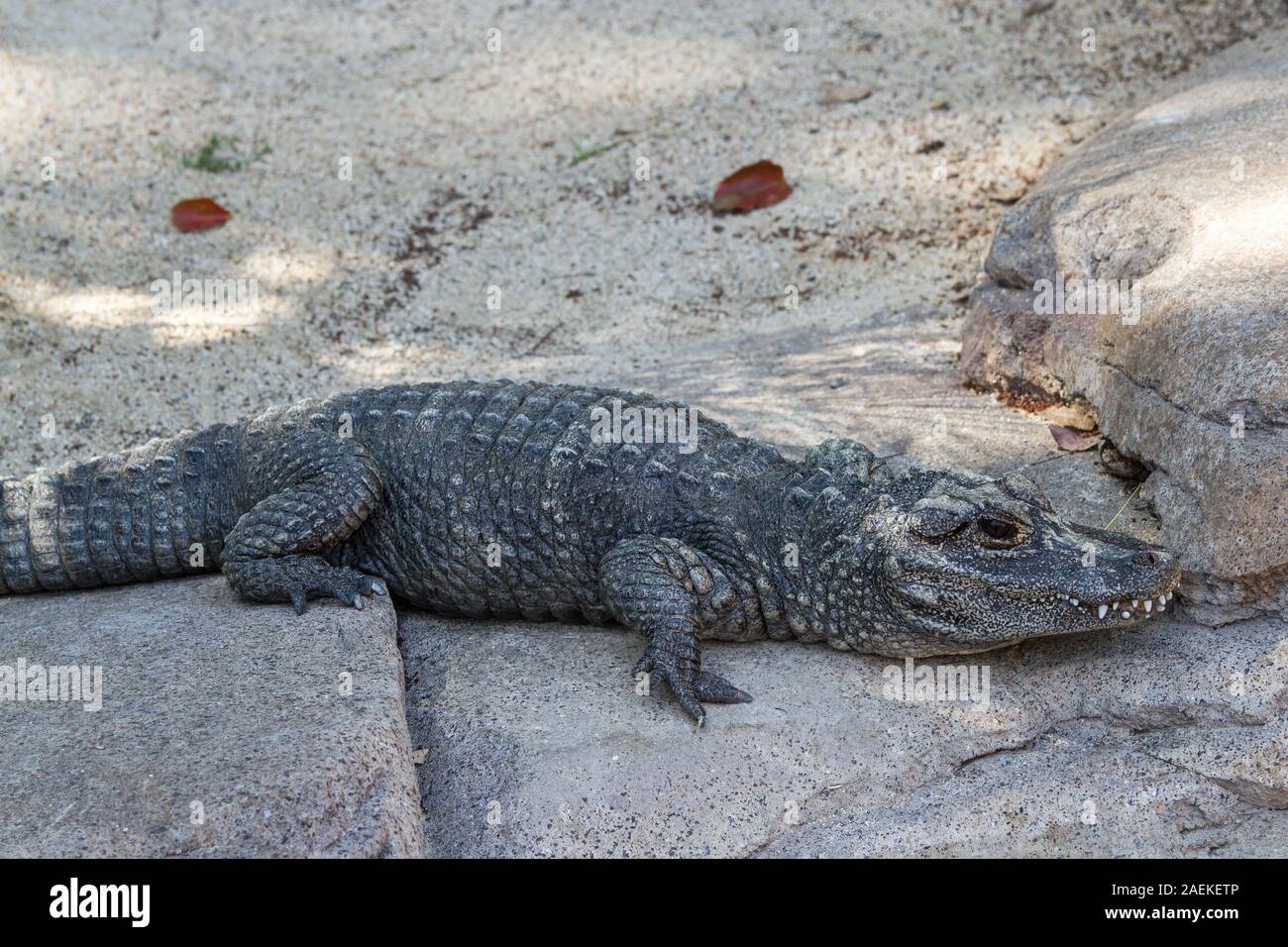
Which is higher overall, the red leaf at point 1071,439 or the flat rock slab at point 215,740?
the red leaf at point 1071,439

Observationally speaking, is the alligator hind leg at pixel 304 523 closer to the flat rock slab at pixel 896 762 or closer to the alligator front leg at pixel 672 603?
the flat rock slab at pixel 896 762

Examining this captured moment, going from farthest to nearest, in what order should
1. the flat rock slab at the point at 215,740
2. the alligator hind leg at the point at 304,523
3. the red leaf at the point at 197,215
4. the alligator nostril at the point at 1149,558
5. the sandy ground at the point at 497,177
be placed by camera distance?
the red leaf at the point at 197,215, the sandy ground at the point at 497,177, the alligator hind leg at the point at 304,523, the alligator nostril at the point at 1149,558, the flat rock slab at the point at 215,740

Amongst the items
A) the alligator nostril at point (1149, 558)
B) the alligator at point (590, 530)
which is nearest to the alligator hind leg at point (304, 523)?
the alligator at point (590, 530)

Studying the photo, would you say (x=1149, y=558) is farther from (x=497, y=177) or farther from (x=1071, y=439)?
(x=497, y=177)

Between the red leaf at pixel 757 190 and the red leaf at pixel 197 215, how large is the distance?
10.6 feet

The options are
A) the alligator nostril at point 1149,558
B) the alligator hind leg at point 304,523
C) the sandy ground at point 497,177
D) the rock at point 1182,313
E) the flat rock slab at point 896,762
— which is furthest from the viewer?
the sandy ground at point 497,177

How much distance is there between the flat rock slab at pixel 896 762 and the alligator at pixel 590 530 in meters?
0.22

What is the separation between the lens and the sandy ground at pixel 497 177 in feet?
24.0

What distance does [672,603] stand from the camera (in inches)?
188

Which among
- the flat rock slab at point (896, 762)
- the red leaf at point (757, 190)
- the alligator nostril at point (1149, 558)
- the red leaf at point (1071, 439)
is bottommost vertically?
the flat rock slab at point (896, 762)

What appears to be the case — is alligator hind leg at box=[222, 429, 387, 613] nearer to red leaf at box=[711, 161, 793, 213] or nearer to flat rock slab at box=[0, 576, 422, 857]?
flat rock slab at box=[0, 576, 422, 857]

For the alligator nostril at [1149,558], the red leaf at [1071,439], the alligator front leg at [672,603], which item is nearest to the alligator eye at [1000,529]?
the alligator nostril at [1149,558]

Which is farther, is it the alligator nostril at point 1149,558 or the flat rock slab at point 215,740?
the alligator nostril at point 1149,558

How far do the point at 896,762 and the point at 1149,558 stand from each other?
1.12 metres
